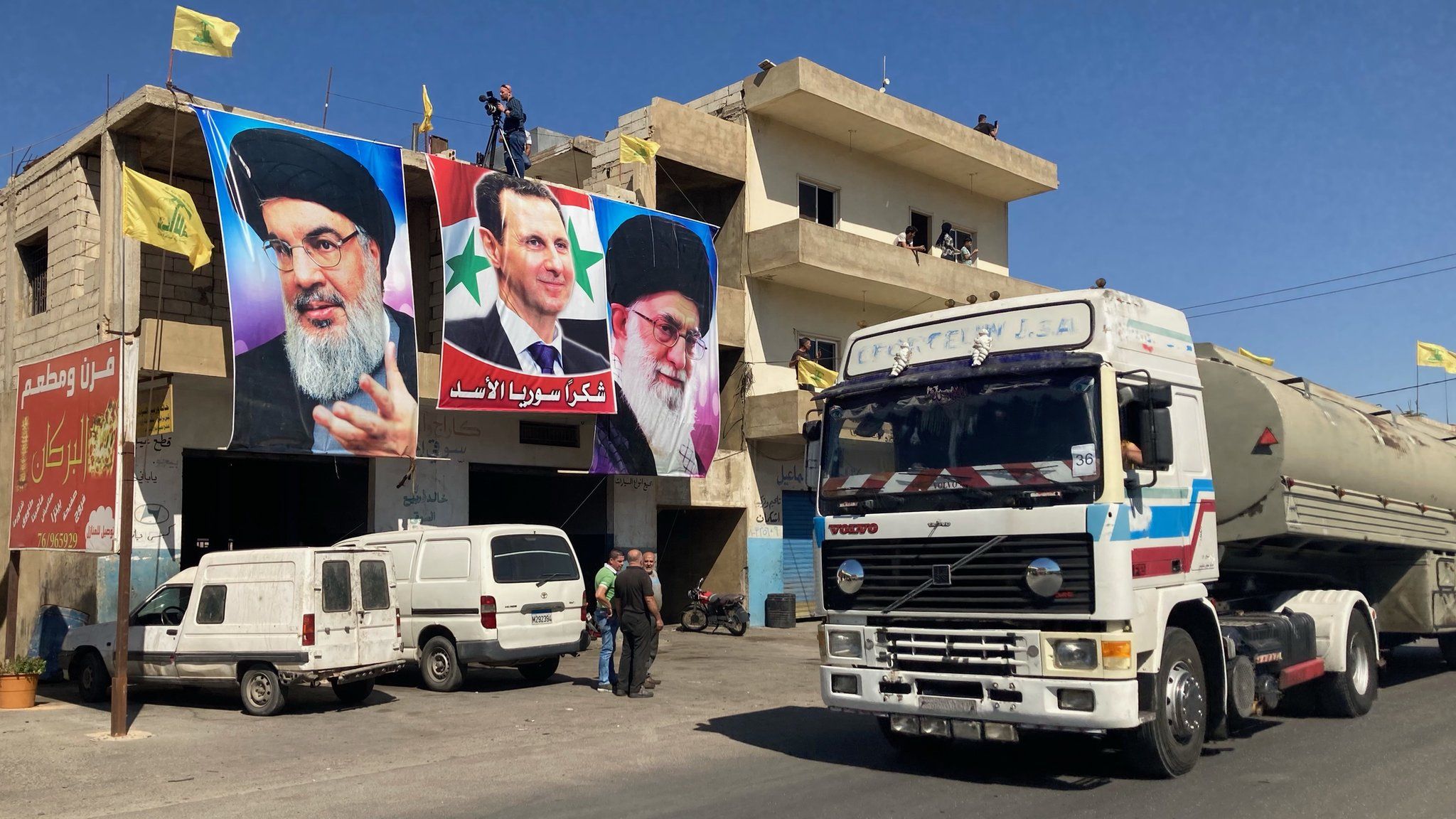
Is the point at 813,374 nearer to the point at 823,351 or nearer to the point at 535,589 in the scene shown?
the point at 823,351

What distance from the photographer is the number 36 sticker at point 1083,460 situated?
7746 millimetres

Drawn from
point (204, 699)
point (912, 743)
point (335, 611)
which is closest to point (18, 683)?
point (204, 699)

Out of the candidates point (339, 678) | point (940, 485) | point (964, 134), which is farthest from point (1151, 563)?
point (964, 134)

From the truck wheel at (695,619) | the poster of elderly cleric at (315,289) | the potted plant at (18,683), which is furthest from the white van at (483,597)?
the truck wheel at (695,619)

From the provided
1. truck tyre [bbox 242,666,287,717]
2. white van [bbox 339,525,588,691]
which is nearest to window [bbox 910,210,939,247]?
white van [bbox 339,525,588,691]

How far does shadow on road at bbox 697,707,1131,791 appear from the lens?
8.56 metres

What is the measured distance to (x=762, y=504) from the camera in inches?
1032

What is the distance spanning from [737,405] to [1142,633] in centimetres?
1840

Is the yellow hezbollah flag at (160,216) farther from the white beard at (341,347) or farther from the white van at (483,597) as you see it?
the white van at (483,597)

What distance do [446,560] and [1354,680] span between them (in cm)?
1057

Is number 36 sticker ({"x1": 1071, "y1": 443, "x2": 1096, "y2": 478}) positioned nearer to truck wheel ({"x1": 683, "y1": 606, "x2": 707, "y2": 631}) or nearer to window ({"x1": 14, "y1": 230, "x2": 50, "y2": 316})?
truck wheel ({"x1": 683, "y1": 606, "x2": 707, "y2": 631})

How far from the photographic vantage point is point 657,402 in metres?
21.6

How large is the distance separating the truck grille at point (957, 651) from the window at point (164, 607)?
29.7 ft

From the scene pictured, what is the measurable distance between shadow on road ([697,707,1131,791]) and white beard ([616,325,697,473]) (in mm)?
9962
